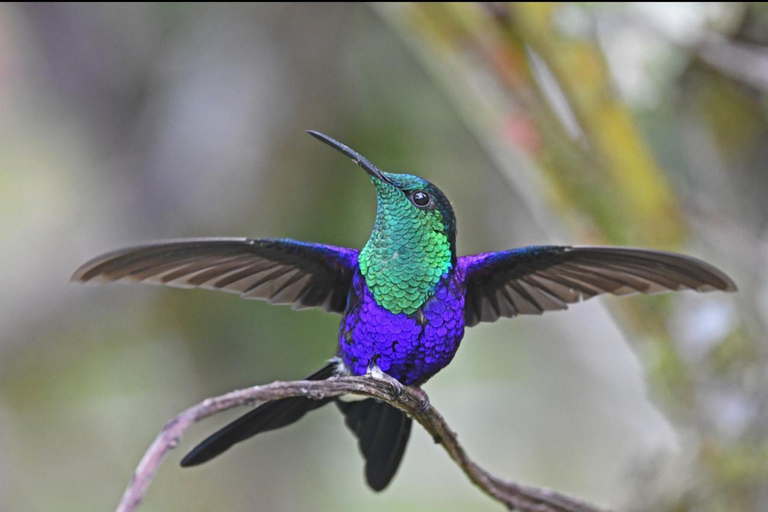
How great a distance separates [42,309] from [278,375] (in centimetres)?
131

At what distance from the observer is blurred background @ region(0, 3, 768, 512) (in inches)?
130

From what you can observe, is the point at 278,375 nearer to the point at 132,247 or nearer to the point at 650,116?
the point at 650,116

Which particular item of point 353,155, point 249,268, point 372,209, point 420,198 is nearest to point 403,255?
point 420,198

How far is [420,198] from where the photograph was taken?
191 centimetres

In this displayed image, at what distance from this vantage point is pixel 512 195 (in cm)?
533

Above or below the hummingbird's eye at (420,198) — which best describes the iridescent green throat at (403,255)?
below

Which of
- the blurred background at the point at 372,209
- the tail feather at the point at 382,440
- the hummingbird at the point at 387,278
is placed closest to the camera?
the hummingbird at the point at 387,278

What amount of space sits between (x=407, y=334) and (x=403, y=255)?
0.53 feet

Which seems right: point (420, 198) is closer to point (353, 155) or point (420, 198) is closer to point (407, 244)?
point (407, 244)

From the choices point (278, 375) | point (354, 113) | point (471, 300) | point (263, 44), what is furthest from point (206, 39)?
point (471, 300)

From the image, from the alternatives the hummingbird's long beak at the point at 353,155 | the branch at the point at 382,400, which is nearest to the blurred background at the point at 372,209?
the hummingbird's long beak at the point at 353,155

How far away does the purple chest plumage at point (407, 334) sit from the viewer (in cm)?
185

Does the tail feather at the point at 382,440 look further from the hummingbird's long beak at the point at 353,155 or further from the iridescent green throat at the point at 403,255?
the hummingbird's long beak at the point at 353,155

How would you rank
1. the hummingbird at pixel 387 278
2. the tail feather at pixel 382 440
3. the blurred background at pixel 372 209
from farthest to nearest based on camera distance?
1. the blurred background at pixel 372 209
2. the tail feather at pixel 382 440
3. the hummingbird at pixel 387 278
